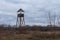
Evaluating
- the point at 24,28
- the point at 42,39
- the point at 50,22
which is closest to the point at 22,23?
the point at 24,28

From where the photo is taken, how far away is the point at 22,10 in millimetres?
39125

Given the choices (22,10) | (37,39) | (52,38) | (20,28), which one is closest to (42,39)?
(37,39)

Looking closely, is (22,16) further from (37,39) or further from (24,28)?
(37,39)

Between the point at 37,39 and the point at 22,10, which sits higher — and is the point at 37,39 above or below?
below

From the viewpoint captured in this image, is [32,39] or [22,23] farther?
[22,23]

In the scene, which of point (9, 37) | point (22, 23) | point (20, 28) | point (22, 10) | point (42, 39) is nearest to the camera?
point (9, 37)

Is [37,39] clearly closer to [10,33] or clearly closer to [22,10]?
[10,33]

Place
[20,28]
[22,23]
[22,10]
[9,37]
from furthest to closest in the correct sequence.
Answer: [22,10], [22,23], [20,28], [9,37]

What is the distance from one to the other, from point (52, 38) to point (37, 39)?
7.79 ft

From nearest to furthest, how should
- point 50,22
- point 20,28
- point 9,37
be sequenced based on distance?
point 50,22 → point 9,37 → point 20,28

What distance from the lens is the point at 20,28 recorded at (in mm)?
33719

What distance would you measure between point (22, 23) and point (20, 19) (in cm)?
158

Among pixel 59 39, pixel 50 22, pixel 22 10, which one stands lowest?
pixel 59 39

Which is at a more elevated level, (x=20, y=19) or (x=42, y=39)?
(x=20, y=19)
